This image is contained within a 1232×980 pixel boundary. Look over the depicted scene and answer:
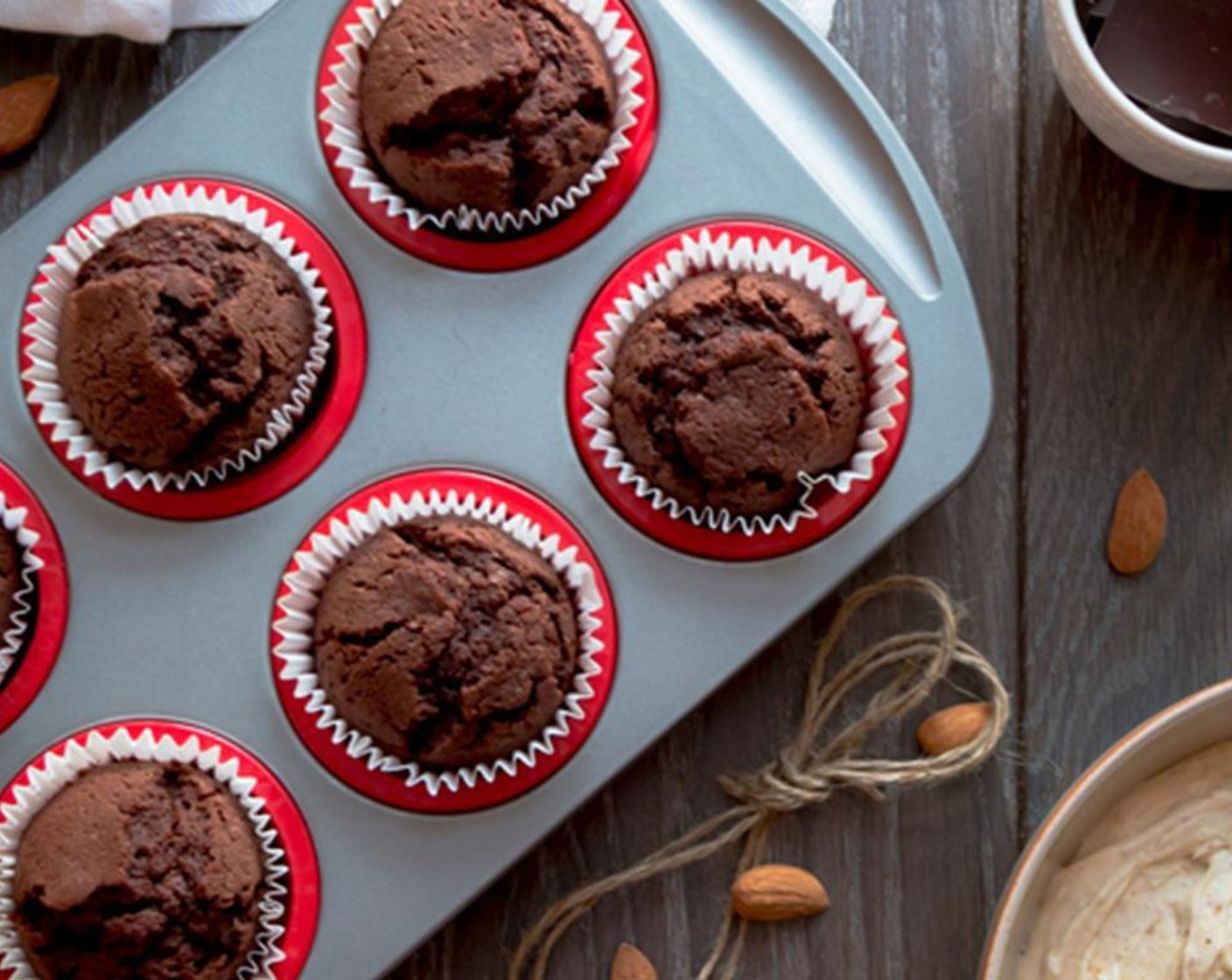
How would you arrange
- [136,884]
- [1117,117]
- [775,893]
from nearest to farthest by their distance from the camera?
[136,884], [1117,117], [775,893]

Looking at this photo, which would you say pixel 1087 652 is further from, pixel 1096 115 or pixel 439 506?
pixel 439 506

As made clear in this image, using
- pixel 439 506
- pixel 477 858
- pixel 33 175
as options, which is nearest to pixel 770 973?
pixel 477 858

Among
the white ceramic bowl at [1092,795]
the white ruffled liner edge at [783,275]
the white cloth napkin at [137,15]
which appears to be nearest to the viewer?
the white ceramic bowl at [1092,795]

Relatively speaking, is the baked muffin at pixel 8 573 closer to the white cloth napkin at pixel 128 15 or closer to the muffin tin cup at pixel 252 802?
the muffin tin cup at pixel 252 802

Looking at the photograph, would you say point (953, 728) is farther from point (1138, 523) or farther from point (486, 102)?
point (486, 102)

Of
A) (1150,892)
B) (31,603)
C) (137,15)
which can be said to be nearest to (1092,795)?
(1150,892)

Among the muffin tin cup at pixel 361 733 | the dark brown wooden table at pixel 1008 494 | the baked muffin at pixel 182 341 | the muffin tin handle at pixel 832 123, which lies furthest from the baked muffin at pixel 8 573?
the muffin tin handle at pixel 832 123
